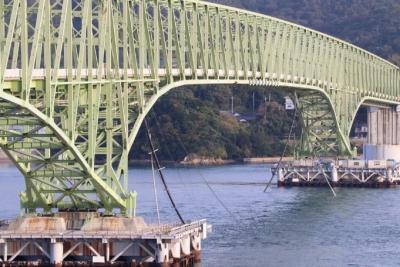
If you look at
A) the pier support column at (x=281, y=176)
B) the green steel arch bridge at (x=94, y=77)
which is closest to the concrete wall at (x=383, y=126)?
the pier support column at (x=281, y=176)

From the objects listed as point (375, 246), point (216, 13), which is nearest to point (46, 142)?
point (375, 246)

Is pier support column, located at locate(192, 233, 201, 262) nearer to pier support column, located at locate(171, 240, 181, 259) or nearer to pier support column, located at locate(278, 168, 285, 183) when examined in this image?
pier support column, located at locate(171, 240, 181, 259)

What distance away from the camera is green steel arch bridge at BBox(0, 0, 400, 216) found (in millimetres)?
60406

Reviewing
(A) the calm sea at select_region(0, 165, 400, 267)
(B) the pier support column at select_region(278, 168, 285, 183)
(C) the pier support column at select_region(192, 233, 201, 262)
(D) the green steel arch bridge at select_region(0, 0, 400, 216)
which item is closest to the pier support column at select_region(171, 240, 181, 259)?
(C) the pier support column at select_region(192, 233, 201, 262)

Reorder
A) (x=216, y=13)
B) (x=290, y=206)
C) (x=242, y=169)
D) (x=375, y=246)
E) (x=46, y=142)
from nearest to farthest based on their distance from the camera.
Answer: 1. (x=46, y=142)
2. (x=375, y=246)
3. (x=216, y=13)
4. (x=290, y=206)
5. (x=242, y=169)

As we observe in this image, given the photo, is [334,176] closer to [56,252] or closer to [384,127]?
[384,127]

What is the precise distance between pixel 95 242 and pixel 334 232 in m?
25.0

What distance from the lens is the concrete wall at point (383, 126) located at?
532 ft

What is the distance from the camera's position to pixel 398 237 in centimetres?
8206

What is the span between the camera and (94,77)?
66.8m

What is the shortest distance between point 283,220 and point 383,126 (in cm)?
7470

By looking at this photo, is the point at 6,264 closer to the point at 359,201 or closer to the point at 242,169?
the point at 359,201

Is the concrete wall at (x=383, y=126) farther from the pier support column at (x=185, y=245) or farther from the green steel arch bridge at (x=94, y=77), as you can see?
the pier support column at (x=185, y=245)

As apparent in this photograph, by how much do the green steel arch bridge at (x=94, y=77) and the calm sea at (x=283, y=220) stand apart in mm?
7151
